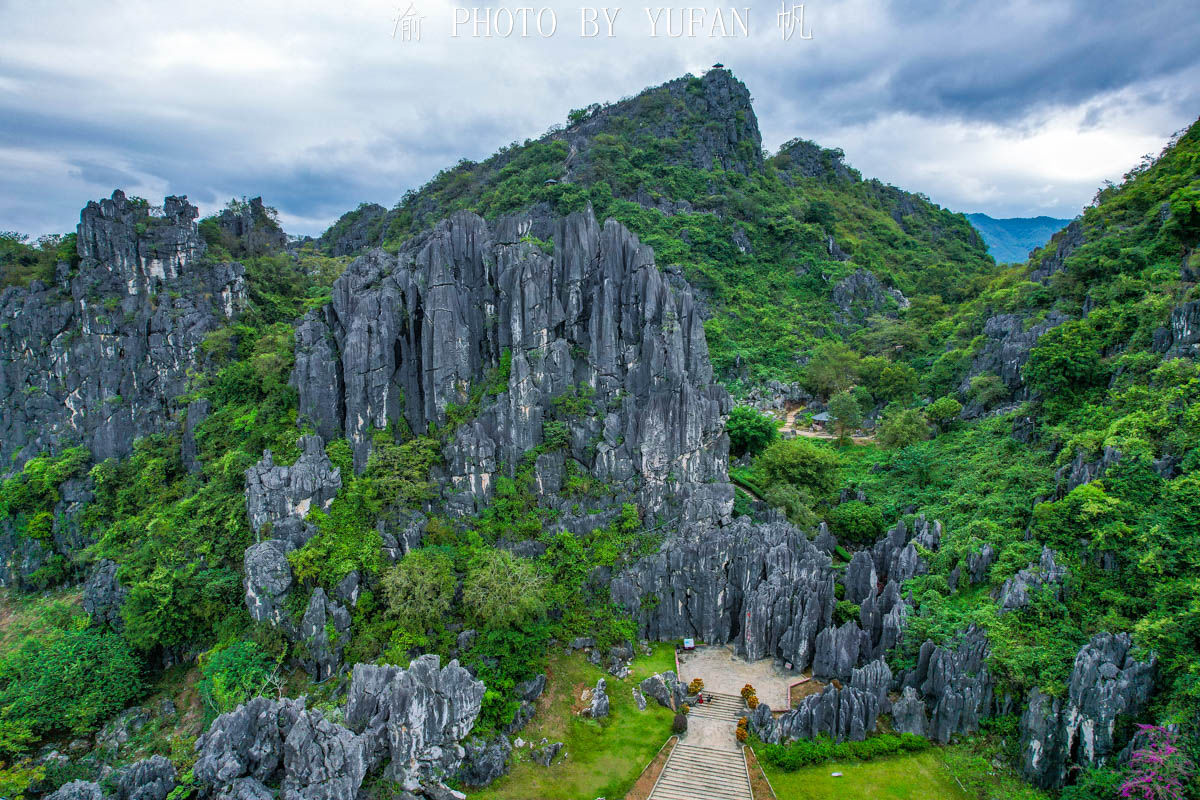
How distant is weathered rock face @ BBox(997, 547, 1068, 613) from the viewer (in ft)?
71.6

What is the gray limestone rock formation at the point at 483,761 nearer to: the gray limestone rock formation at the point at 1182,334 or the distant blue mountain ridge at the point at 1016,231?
the gray limestone rock formation at the point at 1182,334

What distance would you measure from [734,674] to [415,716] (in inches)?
493

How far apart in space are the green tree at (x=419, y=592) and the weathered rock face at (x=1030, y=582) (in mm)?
20696

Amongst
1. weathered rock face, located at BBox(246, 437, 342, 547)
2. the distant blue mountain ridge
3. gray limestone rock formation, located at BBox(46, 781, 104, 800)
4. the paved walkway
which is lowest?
gray limestone rock formation, located at BBox(46, 781, 104, 800)

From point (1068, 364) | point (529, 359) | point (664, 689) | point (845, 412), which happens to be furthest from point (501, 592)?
point (845, 412)

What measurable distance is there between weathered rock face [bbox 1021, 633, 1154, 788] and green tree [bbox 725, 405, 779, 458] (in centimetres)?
2295

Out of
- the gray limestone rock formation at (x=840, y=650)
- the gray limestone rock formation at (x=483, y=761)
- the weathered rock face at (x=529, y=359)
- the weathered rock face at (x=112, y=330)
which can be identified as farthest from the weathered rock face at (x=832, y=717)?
the weathered rock face at (x=112, y=330)

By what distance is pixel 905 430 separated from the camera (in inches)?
1564

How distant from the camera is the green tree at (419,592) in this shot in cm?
2516

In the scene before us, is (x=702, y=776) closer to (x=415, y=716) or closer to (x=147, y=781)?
(x=415, y=716)

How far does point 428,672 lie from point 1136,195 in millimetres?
54410

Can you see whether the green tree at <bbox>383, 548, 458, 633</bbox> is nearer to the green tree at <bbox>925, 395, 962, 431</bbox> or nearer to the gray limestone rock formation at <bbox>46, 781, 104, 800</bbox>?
the gray limestone rock formation at <bbox>46, 781, 104, 800</bbox>

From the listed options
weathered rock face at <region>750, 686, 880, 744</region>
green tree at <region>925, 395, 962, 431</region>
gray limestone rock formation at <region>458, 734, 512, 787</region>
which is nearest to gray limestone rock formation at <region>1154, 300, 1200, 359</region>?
green tree at <region>925, 395, 962, 431</region>

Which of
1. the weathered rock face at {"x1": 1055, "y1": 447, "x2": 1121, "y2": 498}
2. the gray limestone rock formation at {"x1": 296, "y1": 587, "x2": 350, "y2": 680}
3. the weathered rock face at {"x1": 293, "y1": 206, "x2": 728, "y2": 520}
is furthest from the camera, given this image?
the weathered rock face at {"x1": 293, "y1": 206, "x2": 728, "y2": 520}
